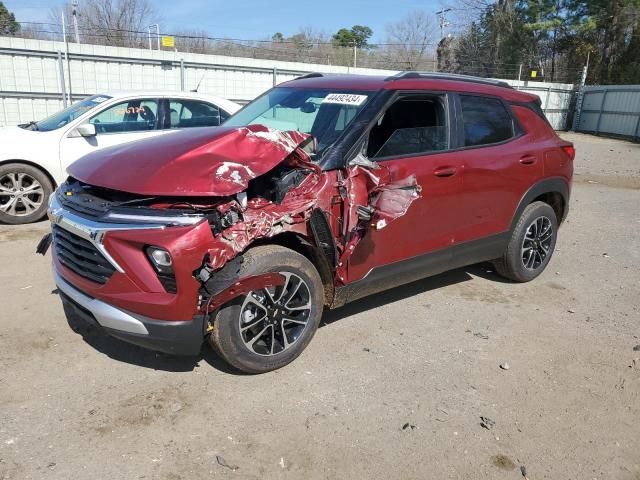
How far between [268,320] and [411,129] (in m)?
1.82

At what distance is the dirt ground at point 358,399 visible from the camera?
8.88 ft

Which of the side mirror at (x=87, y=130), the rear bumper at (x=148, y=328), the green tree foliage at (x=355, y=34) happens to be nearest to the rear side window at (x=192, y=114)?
the side mirror at (x=87, y=130)

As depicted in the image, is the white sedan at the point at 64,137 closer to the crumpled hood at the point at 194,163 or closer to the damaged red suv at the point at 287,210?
the damaged red suv at the point at 287,210

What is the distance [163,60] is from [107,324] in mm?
12805

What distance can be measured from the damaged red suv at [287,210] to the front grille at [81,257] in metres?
0.01

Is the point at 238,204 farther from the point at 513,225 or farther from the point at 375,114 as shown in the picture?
the point at 513,225

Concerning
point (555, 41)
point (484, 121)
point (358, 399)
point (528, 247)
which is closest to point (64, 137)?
point (484, 121)

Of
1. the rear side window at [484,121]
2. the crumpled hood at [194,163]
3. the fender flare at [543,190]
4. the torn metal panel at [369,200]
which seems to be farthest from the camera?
the fender flare at [543,190]

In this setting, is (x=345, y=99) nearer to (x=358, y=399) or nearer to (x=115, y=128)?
(x=358, y=399)

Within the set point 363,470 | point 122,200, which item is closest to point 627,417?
point 363,470

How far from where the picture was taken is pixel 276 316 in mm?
3334

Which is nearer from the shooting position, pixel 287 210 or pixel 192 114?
pixel 287 210

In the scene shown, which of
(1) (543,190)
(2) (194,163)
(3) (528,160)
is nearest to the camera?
(2) (194,163)

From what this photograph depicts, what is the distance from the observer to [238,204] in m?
3.02
